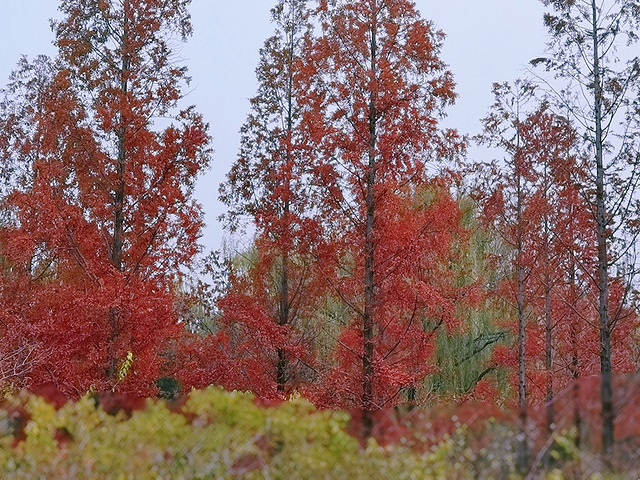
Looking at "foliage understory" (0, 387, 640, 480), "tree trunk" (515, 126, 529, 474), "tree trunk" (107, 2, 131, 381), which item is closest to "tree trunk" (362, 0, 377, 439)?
"tree trunk" (515, 126, 529, 474)

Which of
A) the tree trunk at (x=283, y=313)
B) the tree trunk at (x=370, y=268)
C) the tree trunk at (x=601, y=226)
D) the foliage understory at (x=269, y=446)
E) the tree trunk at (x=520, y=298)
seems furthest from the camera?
the tree trunk at (x=520, y=298)

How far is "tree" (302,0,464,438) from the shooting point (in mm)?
11477

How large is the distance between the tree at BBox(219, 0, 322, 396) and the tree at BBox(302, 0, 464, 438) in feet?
1.69

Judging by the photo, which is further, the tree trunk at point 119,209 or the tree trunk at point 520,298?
the tree trunk at point 520,298

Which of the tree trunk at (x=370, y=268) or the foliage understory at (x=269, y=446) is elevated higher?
the tree trunk at (x=370, y=268)

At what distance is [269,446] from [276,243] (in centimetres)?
929

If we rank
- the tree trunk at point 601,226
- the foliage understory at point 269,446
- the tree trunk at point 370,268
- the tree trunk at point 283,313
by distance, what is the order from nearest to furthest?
the foliage understory at point 269,446
the tree trunk at point 601,226
the tree trunk at point 370,268
the tree trunk at point 283,313

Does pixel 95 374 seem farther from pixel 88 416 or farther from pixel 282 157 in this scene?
pixel 88 416

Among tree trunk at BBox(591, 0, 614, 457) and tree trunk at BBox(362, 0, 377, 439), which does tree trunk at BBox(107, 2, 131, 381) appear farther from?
tree trunk at BBox(591, 0, 614, 457)

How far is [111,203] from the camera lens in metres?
12.1

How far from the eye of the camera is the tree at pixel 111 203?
11148 millimetres

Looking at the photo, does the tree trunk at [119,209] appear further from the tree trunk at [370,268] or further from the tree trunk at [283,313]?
the tree trunk at [370,268]

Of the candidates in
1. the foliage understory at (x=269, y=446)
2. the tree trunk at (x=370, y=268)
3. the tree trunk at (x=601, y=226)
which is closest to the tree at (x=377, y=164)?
the tree trunk at (x=370, y=268)

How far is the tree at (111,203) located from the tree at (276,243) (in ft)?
5.19
